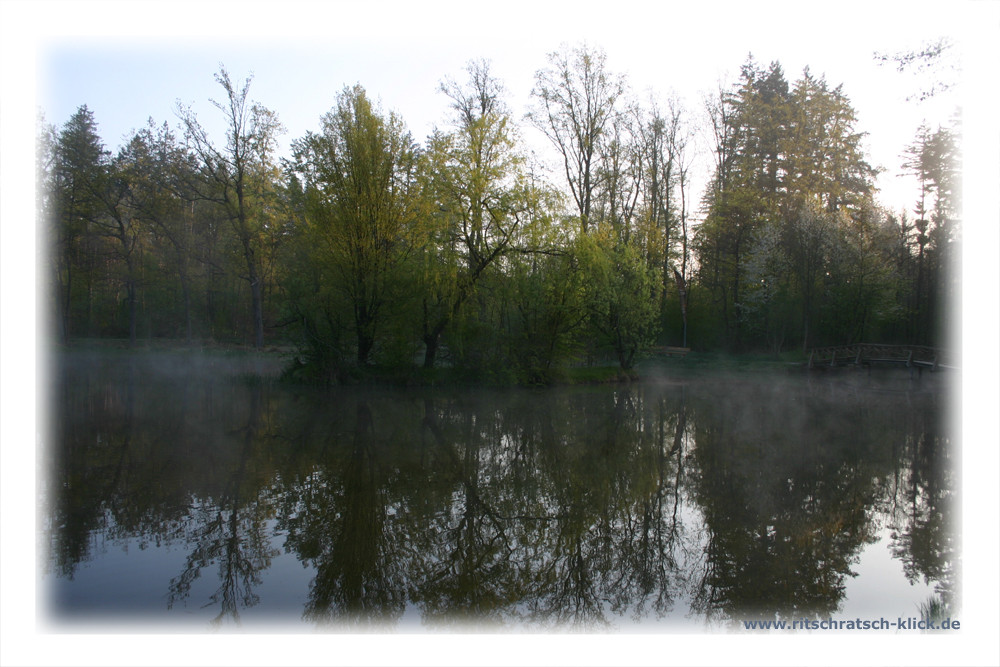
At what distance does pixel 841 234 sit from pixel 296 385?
2763 cm

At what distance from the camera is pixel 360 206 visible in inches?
779

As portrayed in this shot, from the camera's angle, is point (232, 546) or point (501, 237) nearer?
point (232, 546)

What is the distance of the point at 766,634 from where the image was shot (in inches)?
186

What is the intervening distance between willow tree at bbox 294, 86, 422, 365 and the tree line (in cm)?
6

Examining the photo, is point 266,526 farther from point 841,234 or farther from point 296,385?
point 841,234

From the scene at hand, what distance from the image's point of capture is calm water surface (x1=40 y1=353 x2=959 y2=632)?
16.7 feet

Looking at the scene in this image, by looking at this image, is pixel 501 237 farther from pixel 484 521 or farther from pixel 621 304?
pixel 484 521

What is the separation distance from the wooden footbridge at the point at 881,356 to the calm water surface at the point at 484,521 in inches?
568

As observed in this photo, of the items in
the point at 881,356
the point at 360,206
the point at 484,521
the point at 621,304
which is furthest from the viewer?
the point at 881,356

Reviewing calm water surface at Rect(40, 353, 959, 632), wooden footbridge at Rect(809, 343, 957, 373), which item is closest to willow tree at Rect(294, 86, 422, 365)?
calm water surface at Rect(40, 353, 959, 632)

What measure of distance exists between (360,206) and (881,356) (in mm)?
23457

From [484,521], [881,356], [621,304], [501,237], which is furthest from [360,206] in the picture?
[881,356]

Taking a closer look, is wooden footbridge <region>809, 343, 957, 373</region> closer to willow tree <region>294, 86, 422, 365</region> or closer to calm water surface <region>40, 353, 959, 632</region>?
calm water surface <region>40, 353, 959, 632</region>

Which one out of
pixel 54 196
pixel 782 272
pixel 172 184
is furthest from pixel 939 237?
pixel 54 196
